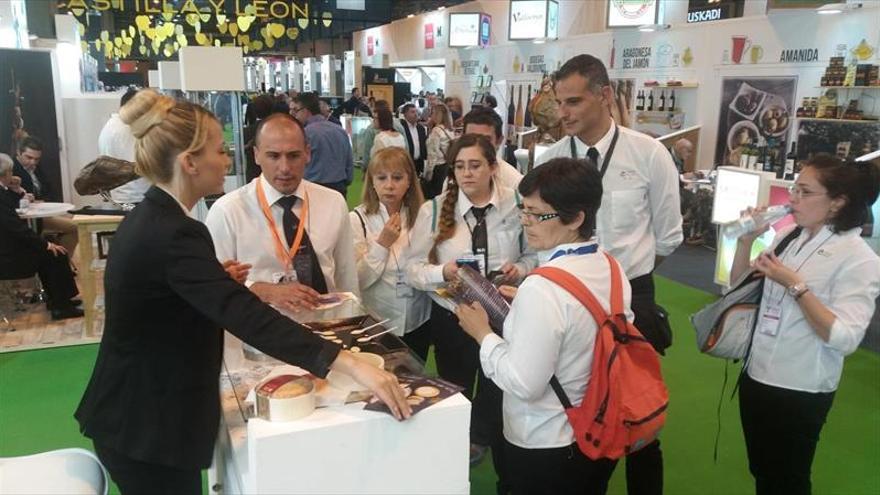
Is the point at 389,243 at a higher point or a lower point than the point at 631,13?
lower

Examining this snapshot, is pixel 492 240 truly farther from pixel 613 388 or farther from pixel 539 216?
pixel 613 388

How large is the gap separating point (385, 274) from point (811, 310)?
5.22 feet

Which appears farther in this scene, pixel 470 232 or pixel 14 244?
pixel 14 244

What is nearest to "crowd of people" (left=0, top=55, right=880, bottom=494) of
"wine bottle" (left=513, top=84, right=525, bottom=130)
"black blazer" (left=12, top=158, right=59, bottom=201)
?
"black blazer" (left=12, top=158, right=59, bottom=201)

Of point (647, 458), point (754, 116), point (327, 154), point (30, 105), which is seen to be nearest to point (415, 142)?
point (327, 154)

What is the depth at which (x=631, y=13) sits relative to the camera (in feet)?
30.0

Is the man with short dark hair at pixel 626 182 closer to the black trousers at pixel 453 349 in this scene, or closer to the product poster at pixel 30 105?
the black trousers at pixel 453 349

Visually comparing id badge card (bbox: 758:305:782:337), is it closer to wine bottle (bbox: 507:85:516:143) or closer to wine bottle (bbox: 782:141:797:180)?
wine bottle (bbox: 782:141:797:180)

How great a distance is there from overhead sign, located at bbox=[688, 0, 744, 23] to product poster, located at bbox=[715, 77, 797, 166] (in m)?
1.02

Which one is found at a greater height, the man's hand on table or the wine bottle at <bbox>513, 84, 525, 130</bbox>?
the wine bottle at <bbox>513, 84, 525, 130</bbox>

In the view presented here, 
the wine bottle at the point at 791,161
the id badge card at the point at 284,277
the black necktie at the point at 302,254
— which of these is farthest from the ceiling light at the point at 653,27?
the id badge card at the point at 284,277

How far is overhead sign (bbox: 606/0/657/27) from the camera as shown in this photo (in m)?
8.95

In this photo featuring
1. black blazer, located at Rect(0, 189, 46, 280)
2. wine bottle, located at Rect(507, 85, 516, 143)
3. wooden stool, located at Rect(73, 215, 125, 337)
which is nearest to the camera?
wooden stool, located at Rect(73, 215, 125, 337)

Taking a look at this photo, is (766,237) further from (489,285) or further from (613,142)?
(489,285)
